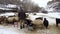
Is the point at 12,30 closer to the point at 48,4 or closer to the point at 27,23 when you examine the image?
the point at 27,23

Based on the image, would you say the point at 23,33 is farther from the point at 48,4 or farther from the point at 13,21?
the point at 48,4

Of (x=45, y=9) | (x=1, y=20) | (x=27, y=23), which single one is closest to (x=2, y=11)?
(x=1, y=20)

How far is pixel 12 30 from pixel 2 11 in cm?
34

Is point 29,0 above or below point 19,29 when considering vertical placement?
above

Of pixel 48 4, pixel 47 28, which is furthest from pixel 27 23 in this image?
pixel 48 4

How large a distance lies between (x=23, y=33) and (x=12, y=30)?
17 cm

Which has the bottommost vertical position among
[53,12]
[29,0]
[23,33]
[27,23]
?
[23,33]

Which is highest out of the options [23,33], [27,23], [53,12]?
[53,12]

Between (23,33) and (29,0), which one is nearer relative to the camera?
(23,33)

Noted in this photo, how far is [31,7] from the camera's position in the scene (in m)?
2.05

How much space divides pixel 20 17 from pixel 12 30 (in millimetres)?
→ 226

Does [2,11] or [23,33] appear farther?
[2,11]

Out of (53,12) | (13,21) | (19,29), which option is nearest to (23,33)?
(19,29)

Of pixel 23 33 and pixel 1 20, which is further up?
pixel 1 20
